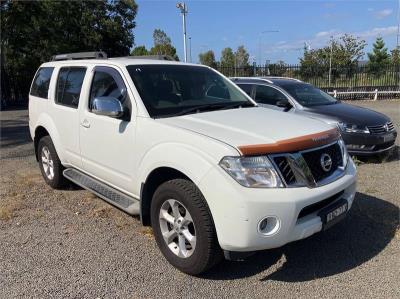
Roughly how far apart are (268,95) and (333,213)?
18.2ft

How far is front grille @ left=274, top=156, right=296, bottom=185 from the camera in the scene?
133 inches

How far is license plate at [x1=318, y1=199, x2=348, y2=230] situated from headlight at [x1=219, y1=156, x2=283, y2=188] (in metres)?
0.58

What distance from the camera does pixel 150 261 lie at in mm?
4086

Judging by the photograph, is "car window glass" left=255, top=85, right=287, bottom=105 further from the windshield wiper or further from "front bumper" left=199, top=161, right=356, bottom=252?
"front bumper" left=199, top=161, right=356, bottom=252

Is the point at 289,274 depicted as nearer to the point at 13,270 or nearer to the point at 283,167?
the point at 283,167

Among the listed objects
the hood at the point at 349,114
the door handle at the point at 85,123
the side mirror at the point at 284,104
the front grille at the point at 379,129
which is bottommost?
the front grille at the point at 379,129

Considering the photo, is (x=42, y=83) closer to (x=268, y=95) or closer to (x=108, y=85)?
(x=108, y=85)

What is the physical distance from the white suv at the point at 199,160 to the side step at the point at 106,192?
15mm

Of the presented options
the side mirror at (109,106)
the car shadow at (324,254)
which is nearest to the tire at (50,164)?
the side mirror at (109,106)

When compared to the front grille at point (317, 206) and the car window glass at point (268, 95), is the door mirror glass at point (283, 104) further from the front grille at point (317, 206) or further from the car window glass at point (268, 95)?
the front grille at point (317, 206)

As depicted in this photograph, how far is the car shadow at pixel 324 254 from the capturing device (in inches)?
150

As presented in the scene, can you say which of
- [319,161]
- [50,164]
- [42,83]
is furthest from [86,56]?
[319,161]

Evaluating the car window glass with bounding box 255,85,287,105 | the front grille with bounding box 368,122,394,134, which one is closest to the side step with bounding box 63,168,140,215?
the car window glass with bounding box 255,85,287,105

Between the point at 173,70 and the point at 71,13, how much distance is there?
21.5 meters
